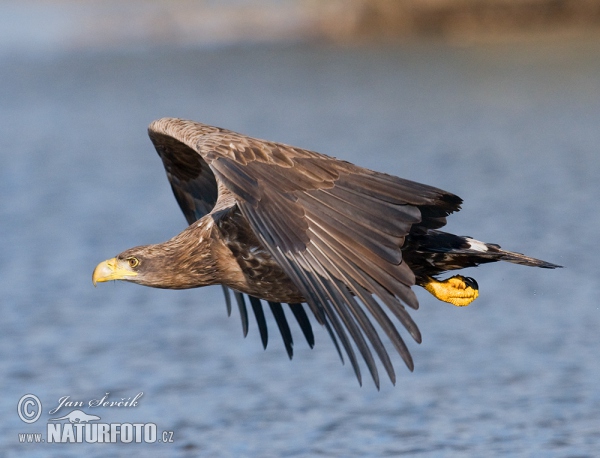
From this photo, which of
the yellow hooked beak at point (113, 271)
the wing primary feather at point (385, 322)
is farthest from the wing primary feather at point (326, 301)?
the yellow hooked beak at point (113, 271)

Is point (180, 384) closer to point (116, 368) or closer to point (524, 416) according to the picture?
point (116, 368)

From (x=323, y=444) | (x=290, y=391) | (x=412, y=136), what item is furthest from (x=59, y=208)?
(x=323, y=444)

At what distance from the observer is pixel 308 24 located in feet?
80.2

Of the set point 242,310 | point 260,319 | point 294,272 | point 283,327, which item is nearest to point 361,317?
point 294,272

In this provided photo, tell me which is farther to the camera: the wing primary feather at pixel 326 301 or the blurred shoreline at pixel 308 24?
the blurred shoreline at pixel 308 24

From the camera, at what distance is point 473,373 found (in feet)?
22.5

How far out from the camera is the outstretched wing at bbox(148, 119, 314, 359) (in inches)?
249

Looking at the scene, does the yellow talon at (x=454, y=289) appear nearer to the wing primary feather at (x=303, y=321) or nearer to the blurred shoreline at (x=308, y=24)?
the wing primary feather at (x=303, y=321)

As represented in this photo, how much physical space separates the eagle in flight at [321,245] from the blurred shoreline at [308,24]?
1773cm

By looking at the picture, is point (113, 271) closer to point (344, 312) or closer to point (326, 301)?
point (326, 301)

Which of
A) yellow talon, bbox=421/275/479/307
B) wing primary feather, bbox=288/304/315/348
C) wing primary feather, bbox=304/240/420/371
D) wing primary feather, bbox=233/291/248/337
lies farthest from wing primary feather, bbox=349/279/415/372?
wing primary feather, bbox=233/291/248/337

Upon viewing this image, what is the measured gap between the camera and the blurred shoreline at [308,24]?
74.3ft

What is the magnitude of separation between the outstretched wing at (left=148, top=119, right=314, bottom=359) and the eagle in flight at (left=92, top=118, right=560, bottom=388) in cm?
57

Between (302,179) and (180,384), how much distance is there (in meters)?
2.39
